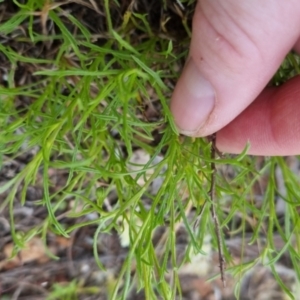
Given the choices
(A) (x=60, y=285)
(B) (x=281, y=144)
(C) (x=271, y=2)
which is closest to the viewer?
(C) (x=271, y=2)

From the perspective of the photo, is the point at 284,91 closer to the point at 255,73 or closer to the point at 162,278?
the point at 255,73

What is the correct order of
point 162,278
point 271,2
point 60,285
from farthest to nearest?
point 60,285, point 162,278, point 271,2

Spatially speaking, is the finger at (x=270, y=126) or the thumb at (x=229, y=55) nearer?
the thumb at (x=229, y=55)

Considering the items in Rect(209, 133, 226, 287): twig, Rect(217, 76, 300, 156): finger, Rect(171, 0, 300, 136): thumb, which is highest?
Rect(171, 0, 300, 136): thumb

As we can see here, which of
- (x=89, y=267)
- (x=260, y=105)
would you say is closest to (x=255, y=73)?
(x=260, y=105)

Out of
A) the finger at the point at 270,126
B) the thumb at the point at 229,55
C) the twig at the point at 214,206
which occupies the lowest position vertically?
the twig at the point at 214,206
